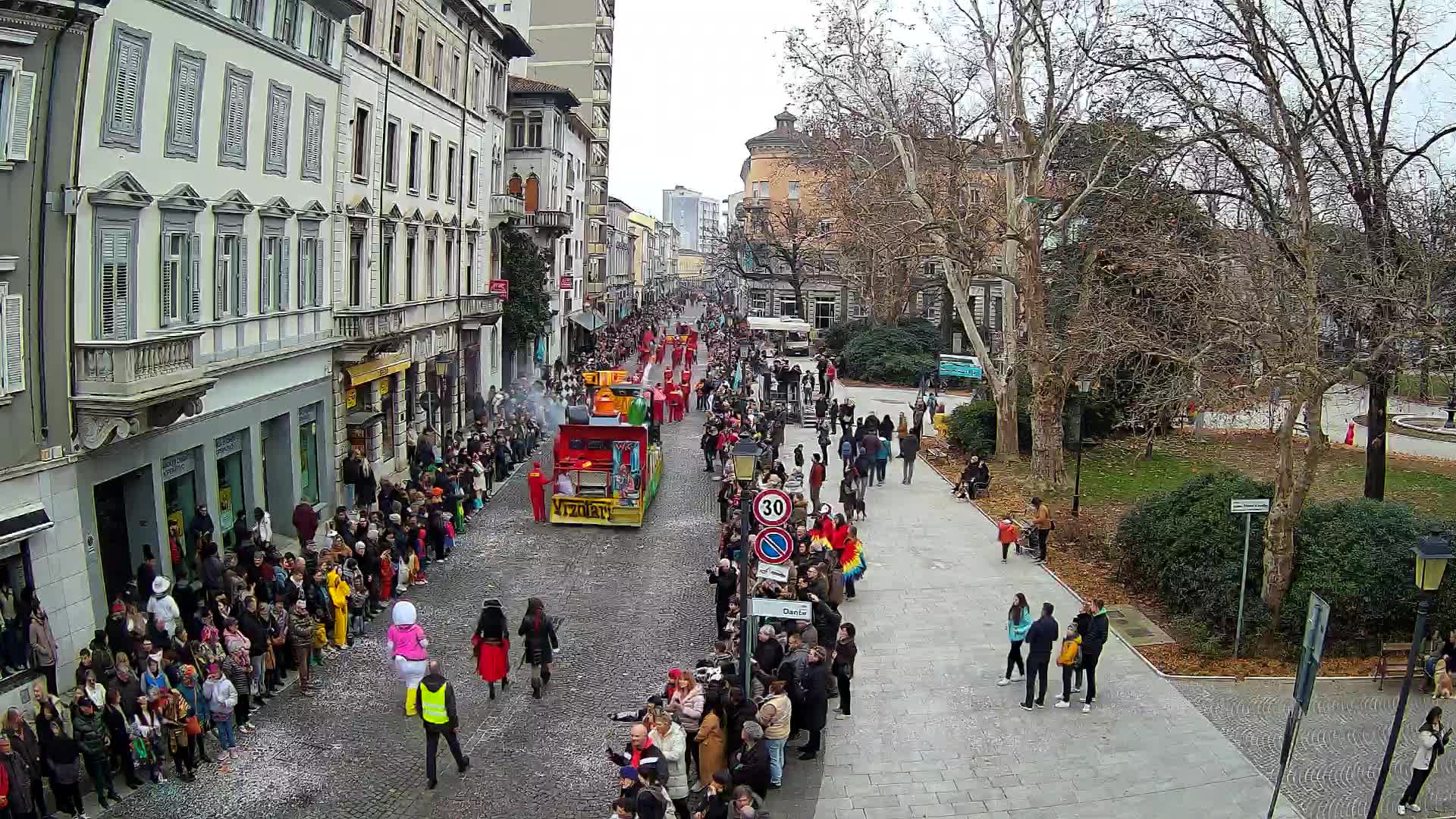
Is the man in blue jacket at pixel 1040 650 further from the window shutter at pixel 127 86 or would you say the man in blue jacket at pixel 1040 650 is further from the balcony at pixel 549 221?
the balcony at pixel 549 221

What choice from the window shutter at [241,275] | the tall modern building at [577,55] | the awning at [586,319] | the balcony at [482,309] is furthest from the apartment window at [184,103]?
the tall modern building at [577,55]

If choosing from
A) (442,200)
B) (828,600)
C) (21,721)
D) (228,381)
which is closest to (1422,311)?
(828,600)

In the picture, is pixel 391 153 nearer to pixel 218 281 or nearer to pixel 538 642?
pixel 218 281

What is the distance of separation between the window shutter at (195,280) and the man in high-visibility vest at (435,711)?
9508 millimetres

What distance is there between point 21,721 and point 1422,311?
17.0m

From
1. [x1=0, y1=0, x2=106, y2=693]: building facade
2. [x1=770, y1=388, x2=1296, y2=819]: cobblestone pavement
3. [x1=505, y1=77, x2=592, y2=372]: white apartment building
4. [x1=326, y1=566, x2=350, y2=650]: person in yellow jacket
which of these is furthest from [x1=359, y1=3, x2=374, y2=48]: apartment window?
[x1=505, y1=77, x2=592, y2=372]: white apartment building

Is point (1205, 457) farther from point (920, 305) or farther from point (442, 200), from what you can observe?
point (920, 305)

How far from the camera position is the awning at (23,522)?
13523 mm

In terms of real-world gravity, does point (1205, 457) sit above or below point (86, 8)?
below

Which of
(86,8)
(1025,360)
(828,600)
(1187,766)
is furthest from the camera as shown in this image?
(1025,360)

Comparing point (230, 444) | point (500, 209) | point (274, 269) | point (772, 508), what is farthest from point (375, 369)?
point (772, 508)

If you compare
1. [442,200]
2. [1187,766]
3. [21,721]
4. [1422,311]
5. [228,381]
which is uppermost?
[442,200]

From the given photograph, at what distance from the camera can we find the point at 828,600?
696 inches

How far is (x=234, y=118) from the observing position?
65.7 feet
